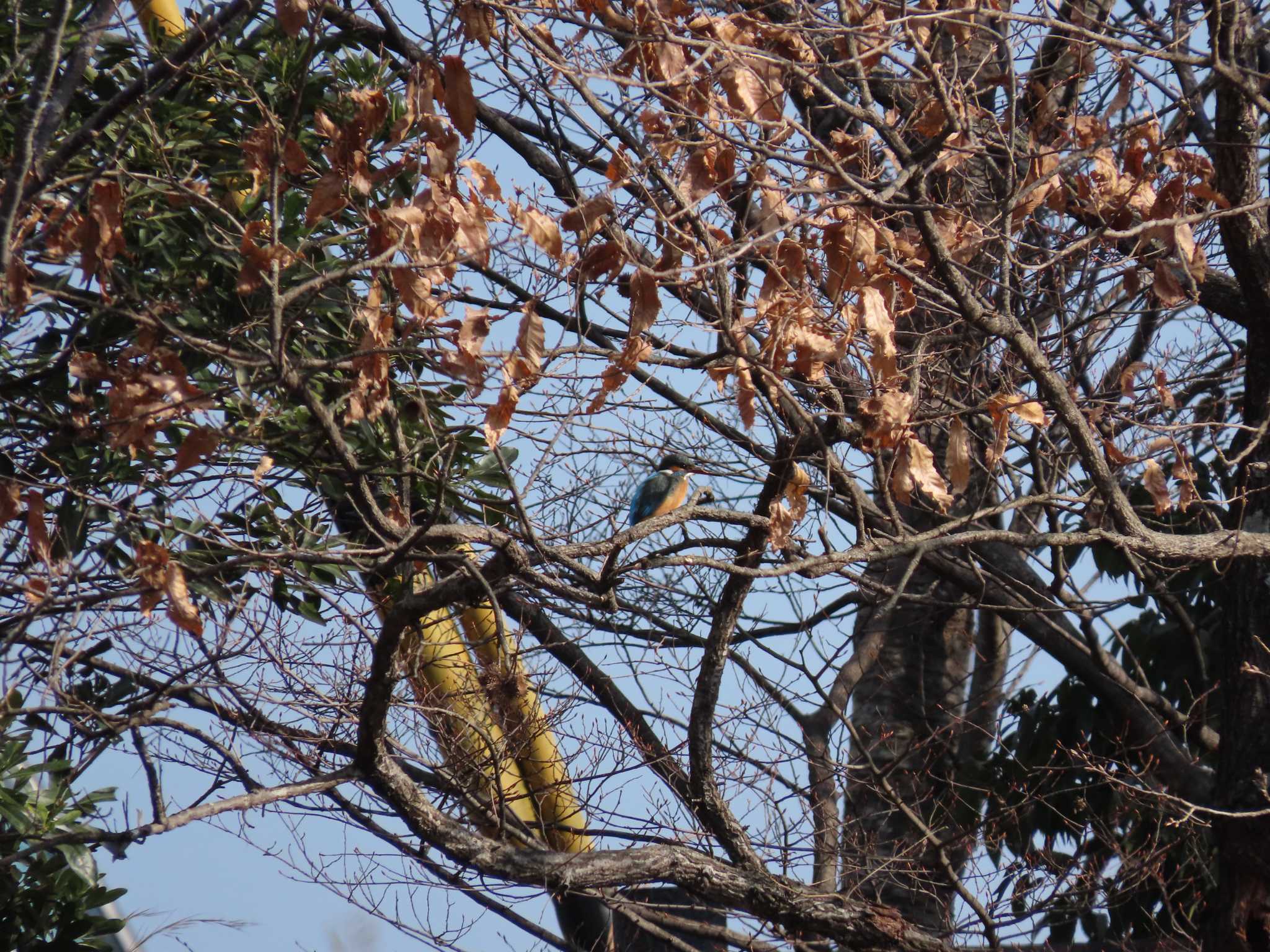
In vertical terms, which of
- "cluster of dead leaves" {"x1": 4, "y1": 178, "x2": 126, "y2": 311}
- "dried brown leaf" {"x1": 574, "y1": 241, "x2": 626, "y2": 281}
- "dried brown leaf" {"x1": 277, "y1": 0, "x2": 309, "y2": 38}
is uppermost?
"dried brown leaf" {"x1": 277, "y1": 0, "x2": 309, "y2": 38}

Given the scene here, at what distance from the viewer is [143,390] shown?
2914 millimetres

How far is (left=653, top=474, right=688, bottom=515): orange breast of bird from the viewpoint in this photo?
243 inches

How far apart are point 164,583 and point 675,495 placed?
3.69 metres

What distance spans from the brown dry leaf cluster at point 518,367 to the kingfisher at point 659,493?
2.90 meters

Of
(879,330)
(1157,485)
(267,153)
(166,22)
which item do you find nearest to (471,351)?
(267,153)

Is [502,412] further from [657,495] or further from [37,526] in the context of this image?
[657,495]

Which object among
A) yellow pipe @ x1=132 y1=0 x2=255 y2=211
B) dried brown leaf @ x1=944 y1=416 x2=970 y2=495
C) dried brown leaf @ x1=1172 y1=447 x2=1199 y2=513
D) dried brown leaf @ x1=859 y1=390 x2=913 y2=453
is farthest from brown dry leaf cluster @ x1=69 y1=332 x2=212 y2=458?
dried brown leaf @ x1=1172 y1=447 x2=1199 y2=513

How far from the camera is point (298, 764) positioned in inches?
167

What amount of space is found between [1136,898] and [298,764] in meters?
3.79

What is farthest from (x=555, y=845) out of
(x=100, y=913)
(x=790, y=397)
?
(x=790, y=397)

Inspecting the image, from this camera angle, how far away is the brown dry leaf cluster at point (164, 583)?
2.89m

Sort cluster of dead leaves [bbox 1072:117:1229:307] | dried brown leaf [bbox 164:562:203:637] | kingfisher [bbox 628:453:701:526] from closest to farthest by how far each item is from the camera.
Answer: dried brown leaf [bbox 164:562:203:637] < cluster of dead leaves [bbox 1072:117:1229:307] < kingfisher [bbox 628:453:701:526]

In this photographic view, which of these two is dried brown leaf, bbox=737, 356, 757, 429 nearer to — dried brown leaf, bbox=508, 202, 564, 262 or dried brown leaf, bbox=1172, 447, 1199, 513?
dried brown leaf, bbox=508, 202, 564, 262

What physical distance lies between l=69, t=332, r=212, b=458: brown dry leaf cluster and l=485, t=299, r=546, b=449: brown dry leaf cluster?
65 cm
